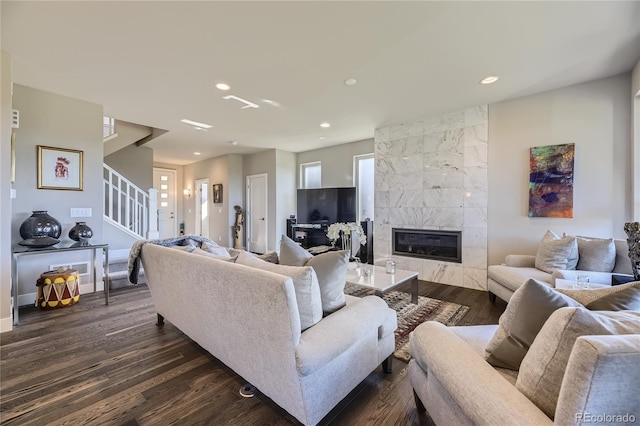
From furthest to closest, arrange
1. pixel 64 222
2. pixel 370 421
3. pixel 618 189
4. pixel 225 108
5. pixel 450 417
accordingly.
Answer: pixel 225 108 → pixel 64 222 → pixel 618 189 → pixel 370 421 → pixel 450 417

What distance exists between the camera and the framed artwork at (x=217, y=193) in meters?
7.25

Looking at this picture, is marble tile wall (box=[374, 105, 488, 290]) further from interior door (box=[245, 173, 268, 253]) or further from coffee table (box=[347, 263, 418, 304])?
interior door (box=[245, 173, 268, 253])

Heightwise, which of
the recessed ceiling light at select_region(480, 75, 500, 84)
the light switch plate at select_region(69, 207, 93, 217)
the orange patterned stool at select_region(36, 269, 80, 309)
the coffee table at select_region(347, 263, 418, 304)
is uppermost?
the recessed ceiling light at select_region(480, 75, 500, 84)

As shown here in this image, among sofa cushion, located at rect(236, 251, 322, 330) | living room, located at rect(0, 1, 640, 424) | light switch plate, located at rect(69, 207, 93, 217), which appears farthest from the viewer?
light switch plate, located at rect(69, 207, 93, 217)

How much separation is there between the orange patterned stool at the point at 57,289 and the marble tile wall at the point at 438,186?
4.28 metres

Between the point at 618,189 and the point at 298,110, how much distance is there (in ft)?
13.0

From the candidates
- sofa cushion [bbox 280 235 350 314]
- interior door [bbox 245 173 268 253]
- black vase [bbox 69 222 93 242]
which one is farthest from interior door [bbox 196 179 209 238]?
sofa cushion [bbox 280 235 350 314]

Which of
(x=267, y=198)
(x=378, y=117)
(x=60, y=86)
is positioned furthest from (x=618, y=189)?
(x=60, y=86)

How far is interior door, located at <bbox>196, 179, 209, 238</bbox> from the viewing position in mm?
7824

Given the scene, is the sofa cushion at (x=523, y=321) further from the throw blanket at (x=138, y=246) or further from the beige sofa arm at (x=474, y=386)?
the throw blanket at (x=138, y=246)

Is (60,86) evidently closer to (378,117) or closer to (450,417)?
(378,117)

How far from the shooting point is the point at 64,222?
3.38 metres

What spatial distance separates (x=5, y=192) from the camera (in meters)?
2.45

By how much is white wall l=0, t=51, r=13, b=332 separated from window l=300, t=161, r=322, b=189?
4.93 metres
